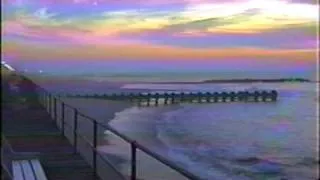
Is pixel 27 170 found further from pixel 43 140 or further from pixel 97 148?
pixel 43 140

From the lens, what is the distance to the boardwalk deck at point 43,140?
618cm

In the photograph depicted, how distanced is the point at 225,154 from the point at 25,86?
1585 centimetres

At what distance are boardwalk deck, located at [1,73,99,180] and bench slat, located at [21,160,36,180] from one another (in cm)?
22

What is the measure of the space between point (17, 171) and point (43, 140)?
294 centimetres

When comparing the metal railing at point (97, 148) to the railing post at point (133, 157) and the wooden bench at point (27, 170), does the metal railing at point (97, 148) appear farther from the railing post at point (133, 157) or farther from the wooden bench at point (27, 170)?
the wooden bench at point (27, 170)

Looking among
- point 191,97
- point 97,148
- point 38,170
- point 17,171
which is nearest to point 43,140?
point 97,148

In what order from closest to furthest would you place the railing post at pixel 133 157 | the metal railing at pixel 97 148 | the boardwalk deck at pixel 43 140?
1. the metal railing at pixel 97 148
2. the railing post at pixel 133 157
3. the boardwalk deck at pixel 43 140

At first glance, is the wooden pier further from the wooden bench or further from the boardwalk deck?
the wooden bench

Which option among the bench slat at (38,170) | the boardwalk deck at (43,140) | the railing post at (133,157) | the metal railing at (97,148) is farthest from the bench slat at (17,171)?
the railing post at (133,157)

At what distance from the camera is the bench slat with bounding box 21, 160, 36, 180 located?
5.26 metres

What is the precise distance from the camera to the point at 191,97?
6488 centimetres

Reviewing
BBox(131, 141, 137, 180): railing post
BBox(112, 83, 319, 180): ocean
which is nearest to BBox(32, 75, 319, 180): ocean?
BBox(112, 83, 319, 180): ocean

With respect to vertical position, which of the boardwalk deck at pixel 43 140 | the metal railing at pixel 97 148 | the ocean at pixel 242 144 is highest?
the metal railing at pixel 97 148

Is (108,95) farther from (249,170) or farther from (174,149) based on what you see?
(249,170)
